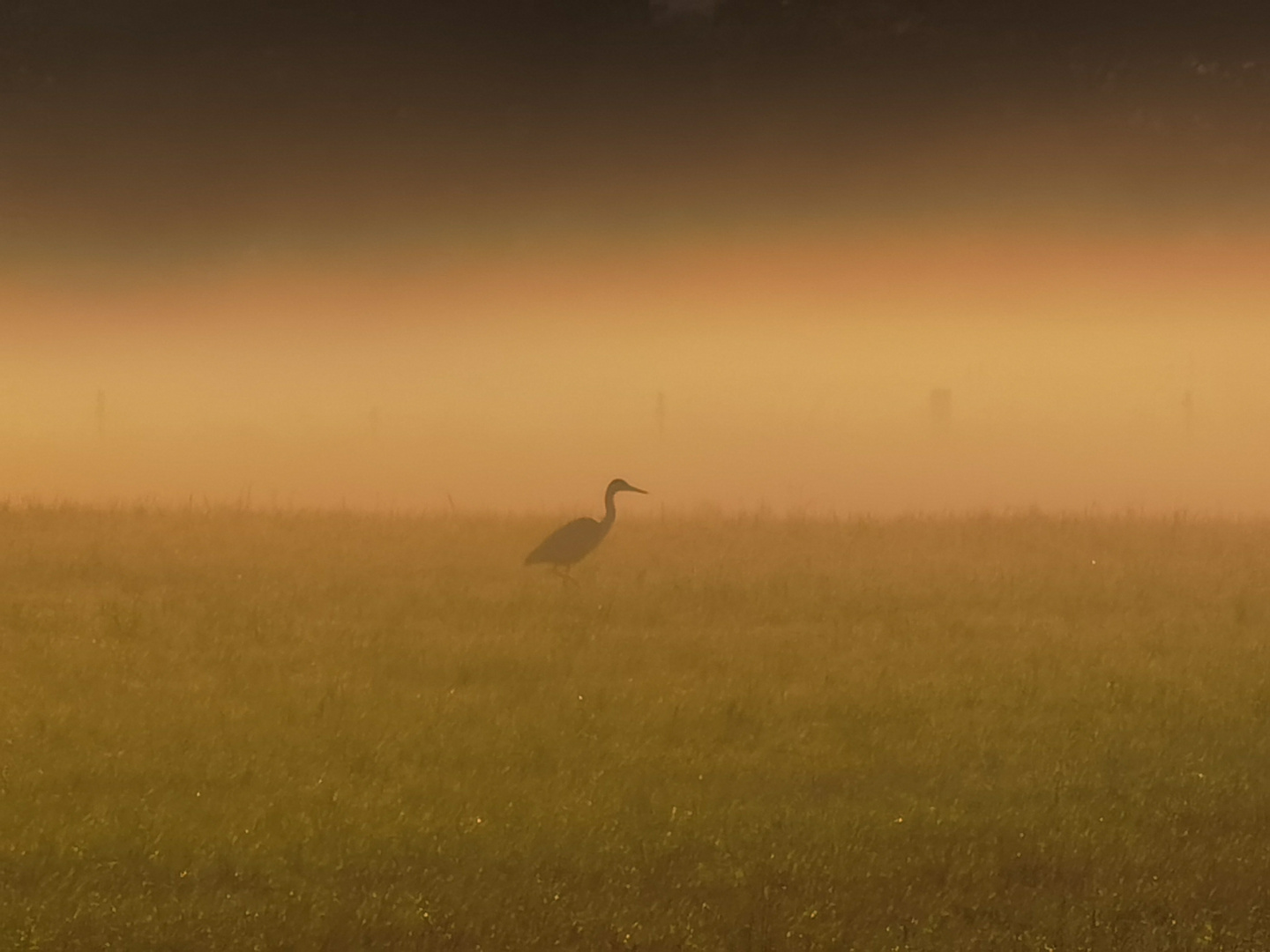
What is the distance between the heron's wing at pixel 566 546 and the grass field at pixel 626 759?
0.39 m

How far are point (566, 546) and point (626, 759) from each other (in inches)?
394

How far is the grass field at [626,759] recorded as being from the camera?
837cm

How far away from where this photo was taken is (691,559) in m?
22.9

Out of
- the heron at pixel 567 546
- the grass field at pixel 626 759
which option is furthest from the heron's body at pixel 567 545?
the grass field at pixel 626 759

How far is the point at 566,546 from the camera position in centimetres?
→ 2125

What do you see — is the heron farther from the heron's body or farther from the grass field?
the grass field

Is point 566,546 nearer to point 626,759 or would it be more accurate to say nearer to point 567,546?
point 567,546

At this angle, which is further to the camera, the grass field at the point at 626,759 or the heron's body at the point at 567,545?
the heron's body at the point at 567,545

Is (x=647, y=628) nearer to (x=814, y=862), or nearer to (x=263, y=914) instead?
(x=814, y=862)

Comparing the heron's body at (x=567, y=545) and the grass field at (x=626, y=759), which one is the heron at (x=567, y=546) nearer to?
the heron's body at (x=567, y=545)

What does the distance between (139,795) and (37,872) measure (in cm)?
147

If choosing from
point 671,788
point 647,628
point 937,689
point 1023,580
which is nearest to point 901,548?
point 1023,580

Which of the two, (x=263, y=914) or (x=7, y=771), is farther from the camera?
(x=7, y=771)

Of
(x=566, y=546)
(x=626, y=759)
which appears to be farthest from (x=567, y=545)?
(x=626, y=759)
